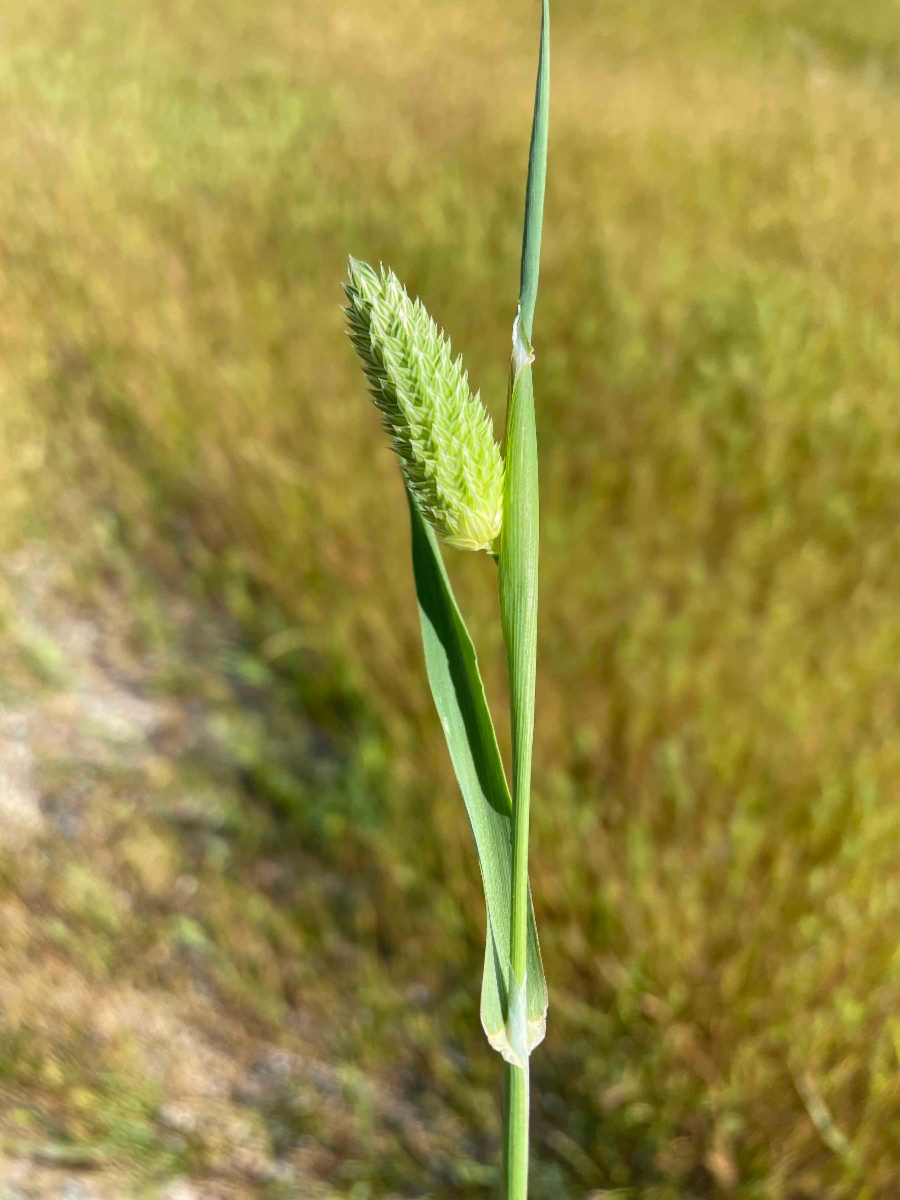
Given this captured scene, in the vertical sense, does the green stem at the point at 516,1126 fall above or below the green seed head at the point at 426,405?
below

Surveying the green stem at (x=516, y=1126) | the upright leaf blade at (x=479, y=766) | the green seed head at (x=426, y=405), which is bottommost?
the green stem at (x=516, y=1126)

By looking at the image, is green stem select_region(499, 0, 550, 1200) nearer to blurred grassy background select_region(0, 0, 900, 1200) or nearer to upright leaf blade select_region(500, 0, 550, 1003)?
upright leaf blade select_region(500, 0, 550, 1003)

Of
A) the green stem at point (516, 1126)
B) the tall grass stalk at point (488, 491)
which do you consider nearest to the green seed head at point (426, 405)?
the tall grass stalk at point (488, 491)

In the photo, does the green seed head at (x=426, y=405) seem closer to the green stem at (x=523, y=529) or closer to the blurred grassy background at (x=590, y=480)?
the green stem at (x=523, y=529)

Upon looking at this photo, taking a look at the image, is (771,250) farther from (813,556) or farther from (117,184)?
(117,184)

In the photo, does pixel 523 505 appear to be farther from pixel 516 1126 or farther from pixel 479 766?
pixel 516 1126

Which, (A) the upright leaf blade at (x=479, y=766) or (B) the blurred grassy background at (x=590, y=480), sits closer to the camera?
(A) the upright leaf blade at (x=479, y=766)

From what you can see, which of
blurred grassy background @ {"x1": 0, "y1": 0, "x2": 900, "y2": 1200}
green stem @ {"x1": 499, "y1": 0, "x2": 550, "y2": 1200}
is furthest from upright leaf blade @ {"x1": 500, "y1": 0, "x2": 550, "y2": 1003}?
blurred grassy background @ {"x1": 0, "y1": 0, "x2": 900, "y2": 1200}
